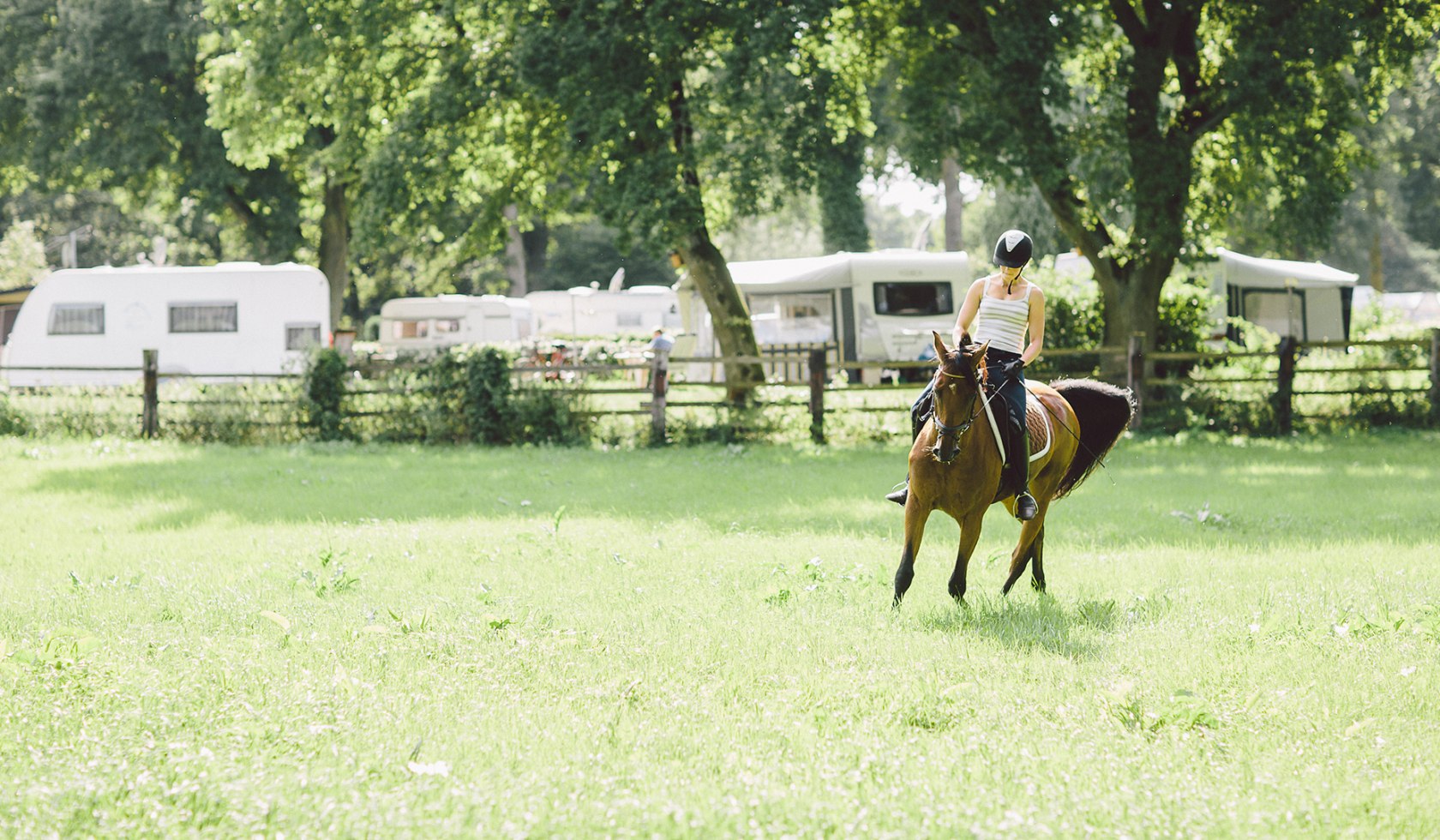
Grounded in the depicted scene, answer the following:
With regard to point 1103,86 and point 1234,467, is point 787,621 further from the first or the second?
point 1103,86

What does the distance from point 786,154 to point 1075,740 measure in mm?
16021

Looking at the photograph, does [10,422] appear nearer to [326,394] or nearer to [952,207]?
[326,394]

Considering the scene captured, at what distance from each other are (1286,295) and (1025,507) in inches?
1119

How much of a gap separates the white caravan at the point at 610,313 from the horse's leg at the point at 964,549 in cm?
4193

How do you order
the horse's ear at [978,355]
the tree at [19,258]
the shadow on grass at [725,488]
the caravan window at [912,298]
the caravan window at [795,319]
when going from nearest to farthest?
the horse's ear at [978,355]
the shadow on grass at [725,488]
the caravan window at [912,298]
the caravan window at [795,319]
the tree at [19,258]

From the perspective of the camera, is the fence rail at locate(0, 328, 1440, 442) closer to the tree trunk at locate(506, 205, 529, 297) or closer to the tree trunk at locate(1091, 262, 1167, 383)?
the tree trunk at locate(1091, 262, 1167, 383)

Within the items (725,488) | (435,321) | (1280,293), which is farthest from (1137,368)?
(435,321)

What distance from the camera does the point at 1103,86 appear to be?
2089 centimetres

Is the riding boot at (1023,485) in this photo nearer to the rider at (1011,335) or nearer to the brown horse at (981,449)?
the rider at (1011,335)

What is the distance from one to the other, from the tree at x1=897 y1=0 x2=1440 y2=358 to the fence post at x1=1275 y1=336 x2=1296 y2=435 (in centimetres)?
206

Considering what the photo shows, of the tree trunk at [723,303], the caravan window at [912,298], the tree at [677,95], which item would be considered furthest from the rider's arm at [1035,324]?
the caravan window at [912,298]

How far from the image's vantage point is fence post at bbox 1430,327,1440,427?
19.1 m

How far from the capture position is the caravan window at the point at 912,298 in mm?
28219

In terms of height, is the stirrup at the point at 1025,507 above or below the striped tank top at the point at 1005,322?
→ below
